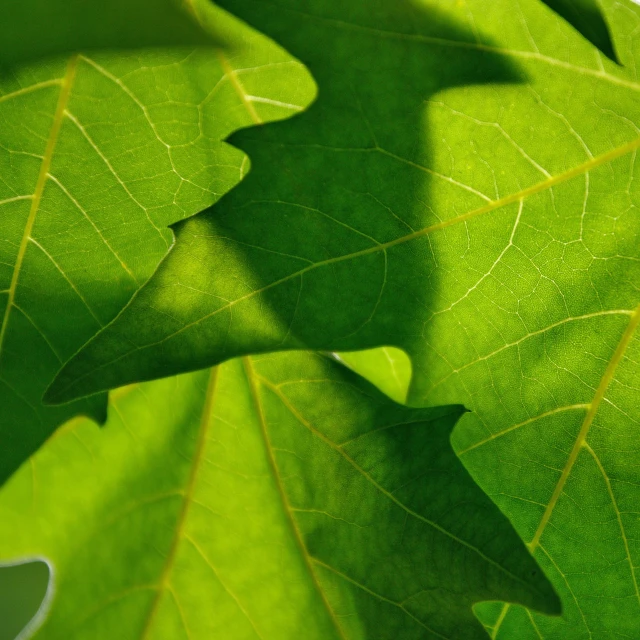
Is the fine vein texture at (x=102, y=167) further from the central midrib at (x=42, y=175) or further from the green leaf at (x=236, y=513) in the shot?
the green leaf at (x=236, y=513)

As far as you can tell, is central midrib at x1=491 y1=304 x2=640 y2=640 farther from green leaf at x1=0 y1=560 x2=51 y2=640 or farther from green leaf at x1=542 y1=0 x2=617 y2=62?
green leaf at x1=0 y1=560 x2=51 y2=640

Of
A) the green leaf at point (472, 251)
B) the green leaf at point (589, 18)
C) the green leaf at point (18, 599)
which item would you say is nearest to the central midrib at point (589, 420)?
the green leaf at point (472, 251)

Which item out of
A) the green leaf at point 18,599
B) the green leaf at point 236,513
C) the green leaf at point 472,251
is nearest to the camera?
the green leaf at point 472,251

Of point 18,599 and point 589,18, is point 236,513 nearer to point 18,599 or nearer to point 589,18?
point 589,18

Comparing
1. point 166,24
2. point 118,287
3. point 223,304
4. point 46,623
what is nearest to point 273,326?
point 223,304

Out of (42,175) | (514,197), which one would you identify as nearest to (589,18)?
(514,197)

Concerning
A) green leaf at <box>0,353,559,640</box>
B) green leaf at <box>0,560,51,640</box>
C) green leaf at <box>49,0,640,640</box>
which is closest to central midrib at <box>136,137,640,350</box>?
green leaf at <box>49,0,640,640</box>
